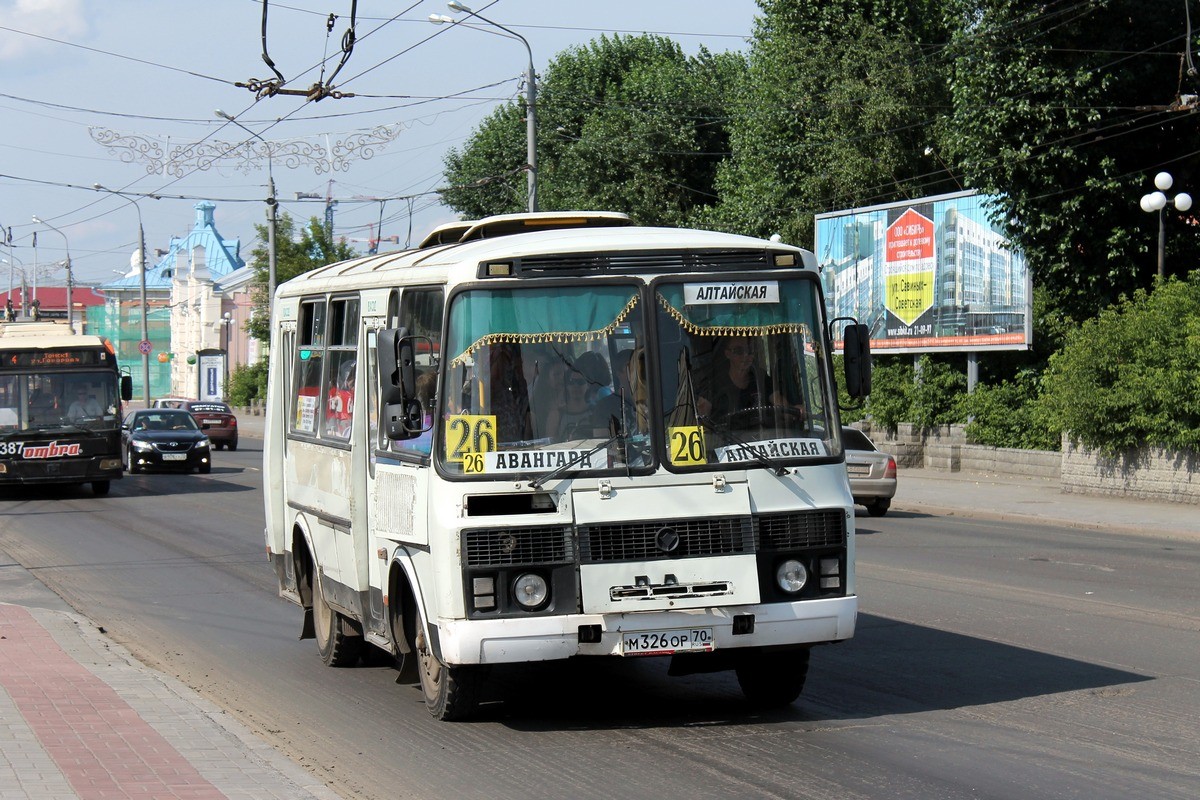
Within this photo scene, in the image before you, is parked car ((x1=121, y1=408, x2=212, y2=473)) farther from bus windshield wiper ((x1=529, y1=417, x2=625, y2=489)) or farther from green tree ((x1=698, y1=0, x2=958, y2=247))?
bus windshield wiper ((x1=529, y1=417, x2=625, y2=489))

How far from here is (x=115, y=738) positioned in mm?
7844

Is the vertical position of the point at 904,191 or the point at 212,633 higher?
the point at 904,191

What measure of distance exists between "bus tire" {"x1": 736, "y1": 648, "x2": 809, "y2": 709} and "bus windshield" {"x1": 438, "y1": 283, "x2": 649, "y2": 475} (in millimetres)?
1460

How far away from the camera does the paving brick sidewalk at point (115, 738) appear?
6750 millimetres

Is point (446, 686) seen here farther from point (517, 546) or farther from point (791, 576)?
point (791, 576)

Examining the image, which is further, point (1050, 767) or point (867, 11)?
point (867, 11)

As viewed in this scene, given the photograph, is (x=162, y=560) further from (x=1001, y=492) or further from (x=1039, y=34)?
(x=1039, y=34)

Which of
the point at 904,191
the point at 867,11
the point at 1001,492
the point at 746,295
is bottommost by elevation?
the point at 1001,492

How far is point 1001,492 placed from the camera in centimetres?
2975

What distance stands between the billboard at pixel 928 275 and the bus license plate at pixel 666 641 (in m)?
26.9

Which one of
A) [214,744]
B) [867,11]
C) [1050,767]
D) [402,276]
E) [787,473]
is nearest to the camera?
[1050,767]

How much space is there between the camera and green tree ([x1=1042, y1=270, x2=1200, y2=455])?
84.3 feet

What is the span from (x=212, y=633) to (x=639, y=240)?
589cm

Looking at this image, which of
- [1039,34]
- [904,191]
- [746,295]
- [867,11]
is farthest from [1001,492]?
[746,295]
